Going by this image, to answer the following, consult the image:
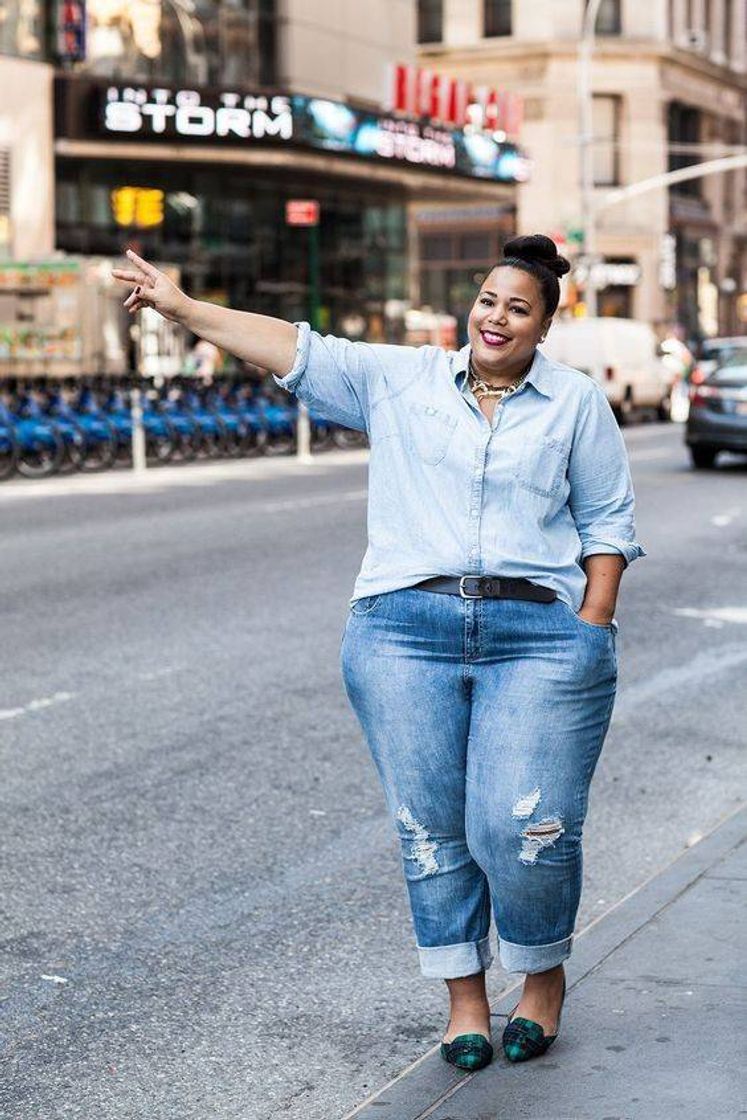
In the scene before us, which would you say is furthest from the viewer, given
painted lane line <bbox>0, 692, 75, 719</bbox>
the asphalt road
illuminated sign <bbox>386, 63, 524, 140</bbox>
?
illuminated sign <bbox>386, 63, 524, 140</bbox>

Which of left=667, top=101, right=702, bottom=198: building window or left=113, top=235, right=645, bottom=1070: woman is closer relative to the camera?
left=113, top=235, right=645, bottom=1070: woman

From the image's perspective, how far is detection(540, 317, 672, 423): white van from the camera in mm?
37125

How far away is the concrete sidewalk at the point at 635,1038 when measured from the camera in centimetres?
402

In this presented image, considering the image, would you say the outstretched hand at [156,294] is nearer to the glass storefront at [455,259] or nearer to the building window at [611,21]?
Answer: the glass storefront at [455,259]

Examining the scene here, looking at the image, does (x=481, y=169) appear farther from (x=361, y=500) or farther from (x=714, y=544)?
(x=714, y=544)

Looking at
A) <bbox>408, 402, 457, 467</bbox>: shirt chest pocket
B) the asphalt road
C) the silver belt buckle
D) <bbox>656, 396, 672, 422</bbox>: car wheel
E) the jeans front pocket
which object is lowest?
the asphalt road

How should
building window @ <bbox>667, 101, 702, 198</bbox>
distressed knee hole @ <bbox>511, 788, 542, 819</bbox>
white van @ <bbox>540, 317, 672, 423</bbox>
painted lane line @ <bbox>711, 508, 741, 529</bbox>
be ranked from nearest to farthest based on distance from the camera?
distressed knee hole @ <bbox>511, 788, 542, 819</bbox>
painted lane line @ <bbox>711, 508, 741, 529</bbox>
white van @ <bbox>540, 317, 672, 423</bbox>
building window @ <bbox>667, 101, 702, 198</bbox>

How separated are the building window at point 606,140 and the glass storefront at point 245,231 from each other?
70.1ft

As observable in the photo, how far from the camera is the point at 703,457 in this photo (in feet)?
80.0

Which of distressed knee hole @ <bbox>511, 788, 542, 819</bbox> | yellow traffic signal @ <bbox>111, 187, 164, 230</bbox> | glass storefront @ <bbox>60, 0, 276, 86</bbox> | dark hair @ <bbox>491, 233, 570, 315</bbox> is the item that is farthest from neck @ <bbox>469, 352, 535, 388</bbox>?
yellow traffic signal @ <bbox>111, 187, 164, 230</bbox>

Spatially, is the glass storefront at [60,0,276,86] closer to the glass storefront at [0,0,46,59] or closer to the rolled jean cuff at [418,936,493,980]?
the glass storefront at [0,0,46,59]

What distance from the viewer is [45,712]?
28.7ft

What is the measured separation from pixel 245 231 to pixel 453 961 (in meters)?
37.5

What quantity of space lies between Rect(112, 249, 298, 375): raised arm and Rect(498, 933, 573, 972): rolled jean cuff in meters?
1.35
